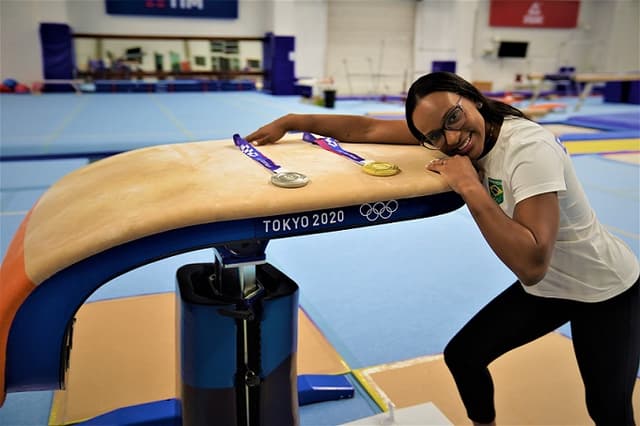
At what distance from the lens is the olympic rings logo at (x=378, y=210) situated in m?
1.26

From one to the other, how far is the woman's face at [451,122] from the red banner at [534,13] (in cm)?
1725

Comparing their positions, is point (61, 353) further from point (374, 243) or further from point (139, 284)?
point (374, 243)

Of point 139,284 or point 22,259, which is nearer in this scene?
point 22,259

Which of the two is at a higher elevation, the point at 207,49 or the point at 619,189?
the point at 207,49

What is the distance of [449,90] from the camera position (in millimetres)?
1320

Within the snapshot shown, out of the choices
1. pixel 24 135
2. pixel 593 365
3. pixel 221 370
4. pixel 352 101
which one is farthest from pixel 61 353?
pixel 352 101

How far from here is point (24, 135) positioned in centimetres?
691

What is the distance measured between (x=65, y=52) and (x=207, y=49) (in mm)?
4211

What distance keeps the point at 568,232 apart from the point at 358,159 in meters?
0.57

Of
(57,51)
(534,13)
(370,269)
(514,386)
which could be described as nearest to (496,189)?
(514,386)

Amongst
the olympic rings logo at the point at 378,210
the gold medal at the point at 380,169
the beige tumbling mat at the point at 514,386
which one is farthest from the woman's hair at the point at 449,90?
the beige tumbling mat at the point at 514,386

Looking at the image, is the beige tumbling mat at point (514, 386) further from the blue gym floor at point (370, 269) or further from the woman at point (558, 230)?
the woman at point (558, 230)

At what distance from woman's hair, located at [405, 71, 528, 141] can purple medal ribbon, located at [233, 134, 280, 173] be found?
1.23 ft

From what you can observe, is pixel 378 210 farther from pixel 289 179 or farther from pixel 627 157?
pixel 627 157
